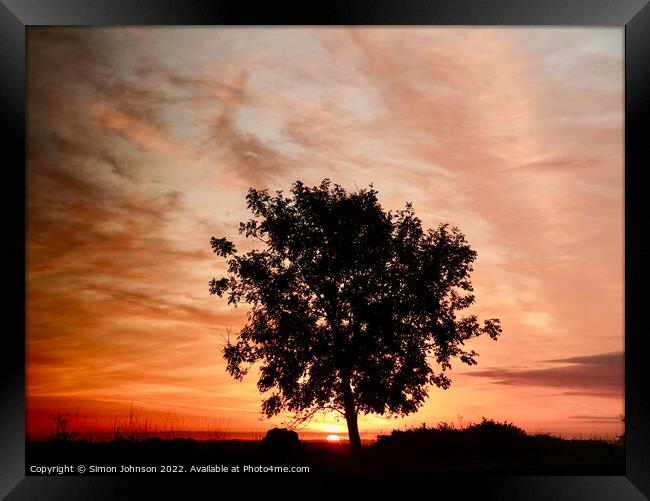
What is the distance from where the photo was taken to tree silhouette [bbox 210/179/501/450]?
512 inches

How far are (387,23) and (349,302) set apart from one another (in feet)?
20.4

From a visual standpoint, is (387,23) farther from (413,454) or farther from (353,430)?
(353,430)

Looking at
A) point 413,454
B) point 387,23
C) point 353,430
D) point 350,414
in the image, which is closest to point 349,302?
point 350,414

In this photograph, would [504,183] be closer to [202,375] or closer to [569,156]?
[569,156]

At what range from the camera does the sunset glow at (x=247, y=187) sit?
1066 cm

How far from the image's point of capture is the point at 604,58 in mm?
10594

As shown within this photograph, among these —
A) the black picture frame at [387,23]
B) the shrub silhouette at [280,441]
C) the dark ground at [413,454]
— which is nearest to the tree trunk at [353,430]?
the dark ground at [413,454]

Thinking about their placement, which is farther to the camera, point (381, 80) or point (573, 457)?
point (381, 80)

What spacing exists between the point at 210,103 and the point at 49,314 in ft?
13.3

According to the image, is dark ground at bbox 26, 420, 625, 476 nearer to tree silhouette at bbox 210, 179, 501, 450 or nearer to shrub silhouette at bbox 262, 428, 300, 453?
shrub silhouette at bbox 262, 428, 300, 453

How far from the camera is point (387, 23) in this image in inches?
358

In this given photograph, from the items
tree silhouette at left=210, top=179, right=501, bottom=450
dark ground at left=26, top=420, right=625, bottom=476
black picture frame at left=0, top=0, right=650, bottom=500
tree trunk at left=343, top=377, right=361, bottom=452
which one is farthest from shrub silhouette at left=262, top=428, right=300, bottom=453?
black picture frame at left=0, top=0, right=650, bottom=500

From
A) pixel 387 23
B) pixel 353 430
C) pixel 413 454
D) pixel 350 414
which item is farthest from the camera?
pixel 350 414
